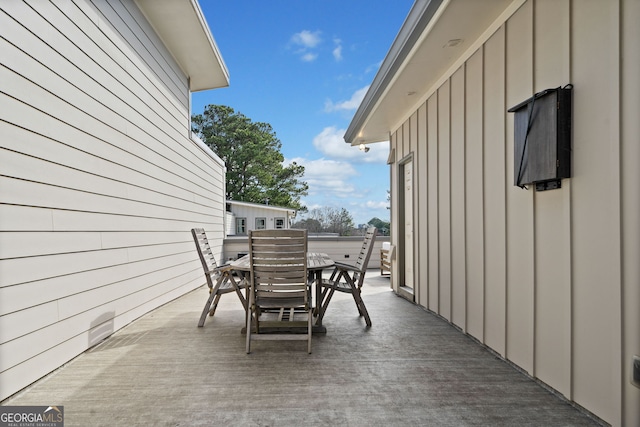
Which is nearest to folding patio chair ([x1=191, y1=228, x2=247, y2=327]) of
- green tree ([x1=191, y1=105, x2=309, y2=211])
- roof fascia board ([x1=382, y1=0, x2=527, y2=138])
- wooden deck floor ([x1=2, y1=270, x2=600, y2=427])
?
wooden deck floor ([x1=2, y1=270, x2=600, y2=427])

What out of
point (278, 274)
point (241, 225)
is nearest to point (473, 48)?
point (278, 274)

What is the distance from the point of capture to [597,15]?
1.69 metres

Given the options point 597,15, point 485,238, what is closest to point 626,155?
point 597,15

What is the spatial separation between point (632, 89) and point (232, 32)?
1051 cm

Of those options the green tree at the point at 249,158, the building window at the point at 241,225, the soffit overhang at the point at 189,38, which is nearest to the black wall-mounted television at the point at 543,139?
the soffit overhang at the point at 189,38

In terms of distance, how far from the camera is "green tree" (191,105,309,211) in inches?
631

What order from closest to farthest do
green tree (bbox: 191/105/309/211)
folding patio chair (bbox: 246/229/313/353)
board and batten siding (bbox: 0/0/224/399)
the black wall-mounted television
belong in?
the black wall-mounted television → board and batten siding (bbox: 0/0/224/399) → folding patio chair (bbox: 246/229/313/353) → green tree (bbox: 191/105/309/211)

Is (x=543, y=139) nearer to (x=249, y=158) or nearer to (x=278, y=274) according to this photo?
(x=278, y=274)

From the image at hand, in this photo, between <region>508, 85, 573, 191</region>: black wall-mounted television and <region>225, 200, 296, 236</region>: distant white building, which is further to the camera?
<region>225, 200, 296, 236</region>: distant white building

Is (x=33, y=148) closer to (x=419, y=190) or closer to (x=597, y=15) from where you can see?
(x=597, y=15)

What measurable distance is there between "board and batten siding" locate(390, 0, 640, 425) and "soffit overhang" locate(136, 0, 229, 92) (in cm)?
330

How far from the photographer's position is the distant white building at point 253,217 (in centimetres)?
1269

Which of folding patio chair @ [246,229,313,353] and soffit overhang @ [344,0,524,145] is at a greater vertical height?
soffit overhang @ [344,0,524,145]

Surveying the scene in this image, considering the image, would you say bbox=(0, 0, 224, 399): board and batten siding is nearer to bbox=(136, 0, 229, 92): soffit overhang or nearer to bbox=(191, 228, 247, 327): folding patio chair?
bbox=(136, 0, 229, 92): soffit overhang
